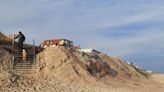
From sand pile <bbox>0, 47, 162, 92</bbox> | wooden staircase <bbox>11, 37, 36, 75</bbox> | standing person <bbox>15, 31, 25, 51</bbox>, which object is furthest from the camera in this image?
standing person <bbox>15, 31, 25, 51</bbox>

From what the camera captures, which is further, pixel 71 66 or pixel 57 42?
pixel 57 42

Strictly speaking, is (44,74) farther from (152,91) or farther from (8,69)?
(152,91)

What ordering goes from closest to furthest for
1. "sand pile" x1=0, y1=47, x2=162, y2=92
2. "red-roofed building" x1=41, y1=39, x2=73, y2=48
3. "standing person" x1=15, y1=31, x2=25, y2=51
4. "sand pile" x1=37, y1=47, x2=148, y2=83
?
"sand pile" x1=0, y1=47, x2=162, y2=92 → "sand pile" x1=37, y1=47, x2=148, y2=83 → "standing person" x1=15, y1=31, x2=25, y2=51 → "red-roofed building" x1=41, y1=39, x2=73, y2=48

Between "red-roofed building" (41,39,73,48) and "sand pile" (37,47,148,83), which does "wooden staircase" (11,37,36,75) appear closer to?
"sand pile" (37,47,148,83)

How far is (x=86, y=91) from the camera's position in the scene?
962 inches

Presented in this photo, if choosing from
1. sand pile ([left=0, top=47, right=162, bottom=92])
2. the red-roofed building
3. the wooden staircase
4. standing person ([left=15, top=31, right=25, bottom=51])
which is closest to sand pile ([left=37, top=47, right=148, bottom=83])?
sand pile ([left=0, top=47, right=162, bottom=92])

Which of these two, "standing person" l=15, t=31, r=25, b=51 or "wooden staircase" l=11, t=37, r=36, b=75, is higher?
"standing person" l=15, t=31, r=25, b=51

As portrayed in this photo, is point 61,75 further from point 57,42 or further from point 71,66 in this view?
point 57,42

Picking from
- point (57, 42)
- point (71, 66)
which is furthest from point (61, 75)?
point (57, 42)

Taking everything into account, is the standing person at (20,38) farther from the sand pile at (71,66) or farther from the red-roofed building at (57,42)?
the red-roofed building at (57,42)

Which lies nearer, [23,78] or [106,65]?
[23,78]

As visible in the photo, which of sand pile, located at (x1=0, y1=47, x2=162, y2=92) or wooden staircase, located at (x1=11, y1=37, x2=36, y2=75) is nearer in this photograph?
sand pile, located at (x1=0, y1=47, x2=162, y2=92)

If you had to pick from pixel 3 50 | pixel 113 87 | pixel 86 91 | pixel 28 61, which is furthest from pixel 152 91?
pixel 3 50

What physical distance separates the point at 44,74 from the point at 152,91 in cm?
763
